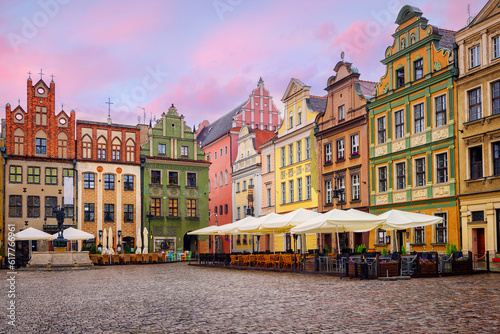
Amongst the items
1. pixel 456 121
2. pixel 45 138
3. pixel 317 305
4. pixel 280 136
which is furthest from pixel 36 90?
pixel 317 305

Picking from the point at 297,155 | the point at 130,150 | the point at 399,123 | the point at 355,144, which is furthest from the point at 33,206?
the point at 399,123

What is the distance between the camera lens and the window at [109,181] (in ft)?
182

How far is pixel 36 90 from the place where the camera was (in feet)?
176

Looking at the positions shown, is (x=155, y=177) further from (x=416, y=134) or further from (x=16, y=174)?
(x=416, y=134)

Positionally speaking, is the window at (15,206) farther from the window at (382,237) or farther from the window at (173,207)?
the window at (382,237)

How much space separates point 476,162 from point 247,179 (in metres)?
33.0

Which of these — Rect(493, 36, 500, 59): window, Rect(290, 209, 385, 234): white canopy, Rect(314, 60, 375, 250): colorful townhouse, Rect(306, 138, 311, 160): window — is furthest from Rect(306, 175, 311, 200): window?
Rect(290, 209, 385, 234): white canopy

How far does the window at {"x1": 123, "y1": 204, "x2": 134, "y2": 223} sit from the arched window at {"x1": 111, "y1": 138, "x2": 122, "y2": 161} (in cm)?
468

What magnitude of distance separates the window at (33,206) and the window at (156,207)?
35.0 ft

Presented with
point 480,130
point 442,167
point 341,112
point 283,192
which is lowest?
point 283,192

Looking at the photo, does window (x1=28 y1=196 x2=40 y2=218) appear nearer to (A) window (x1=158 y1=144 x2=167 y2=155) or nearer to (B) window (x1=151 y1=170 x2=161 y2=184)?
(B) window (x1=151 y1=170 x2=161 y2=184)

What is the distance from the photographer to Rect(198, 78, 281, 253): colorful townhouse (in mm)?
67000

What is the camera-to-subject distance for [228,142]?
6769cm

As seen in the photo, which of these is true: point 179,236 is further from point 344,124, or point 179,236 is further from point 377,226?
point 377,226
